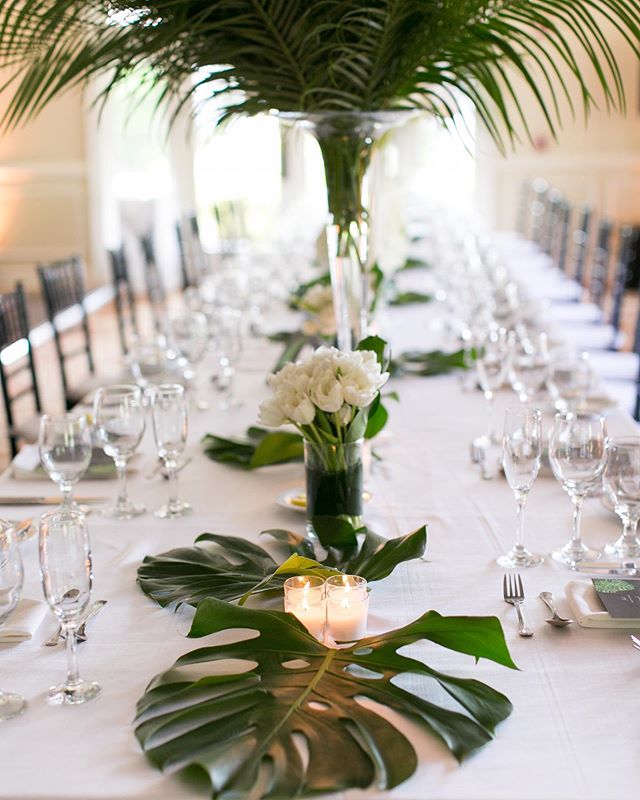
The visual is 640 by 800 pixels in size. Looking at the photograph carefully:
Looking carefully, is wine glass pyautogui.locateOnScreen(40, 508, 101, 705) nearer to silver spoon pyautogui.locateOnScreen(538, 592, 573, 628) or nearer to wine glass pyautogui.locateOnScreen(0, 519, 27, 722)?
wine glass pyautogui.locateOnScreen(0, 519, 27, 722)

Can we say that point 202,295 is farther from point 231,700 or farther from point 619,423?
point 231,700

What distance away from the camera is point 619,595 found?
153 cm

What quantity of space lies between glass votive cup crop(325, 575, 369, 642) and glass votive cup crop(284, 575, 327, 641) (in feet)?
0.03

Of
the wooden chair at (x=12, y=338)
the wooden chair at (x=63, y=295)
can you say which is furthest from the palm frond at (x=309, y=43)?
the wooden chair at (x=63, y=295)

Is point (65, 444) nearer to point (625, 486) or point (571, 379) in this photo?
point (625, 486)

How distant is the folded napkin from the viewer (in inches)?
57.8

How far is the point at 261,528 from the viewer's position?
191cm

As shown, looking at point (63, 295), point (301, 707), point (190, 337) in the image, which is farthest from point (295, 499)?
point (63, 295)

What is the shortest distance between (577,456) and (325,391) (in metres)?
0.41

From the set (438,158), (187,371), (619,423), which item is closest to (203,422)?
(187,371)

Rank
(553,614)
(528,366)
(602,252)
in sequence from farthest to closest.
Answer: (602,252), (528,366), (553,614)

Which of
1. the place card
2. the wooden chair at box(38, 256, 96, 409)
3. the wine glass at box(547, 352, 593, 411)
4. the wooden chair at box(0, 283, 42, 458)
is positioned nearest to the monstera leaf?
the place card

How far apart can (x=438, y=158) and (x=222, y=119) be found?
7858 millimetres

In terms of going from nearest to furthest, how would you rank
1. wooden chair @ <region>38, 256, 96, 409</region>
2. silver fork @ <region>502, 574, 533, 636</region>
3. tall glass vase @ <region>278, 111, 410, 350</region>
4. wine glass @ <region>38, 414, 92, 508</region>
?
silver fork @ <region>502, 574, 533, 636</region>
wine glass @ <region>38, 414, 92, 508</region>
tall glass vase @ <region>278, 111, 410, 350</region>
wooden chair @ <region>38, 256, 96, 409</region>
